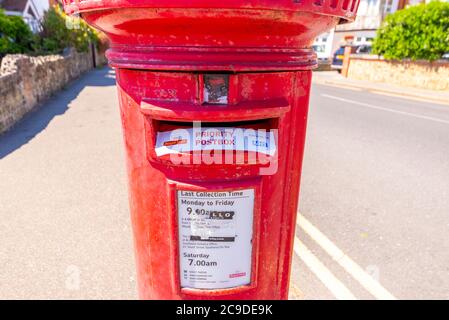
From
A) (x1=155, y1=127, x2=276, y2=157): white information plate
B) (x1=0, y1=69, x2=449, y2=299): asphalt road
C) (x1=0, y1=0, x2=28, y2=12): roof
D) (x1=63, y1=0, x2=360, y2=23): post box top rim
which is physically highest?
(x1=0, y1=0, x2=28, y2=12): roof

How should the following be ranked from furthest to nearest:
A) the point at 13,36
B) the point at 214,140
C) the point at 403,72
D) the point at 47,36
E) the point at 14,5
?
the point at 14,5
the point at 47,36
the point at 403,72
the point at 13,36
the point at 214,140

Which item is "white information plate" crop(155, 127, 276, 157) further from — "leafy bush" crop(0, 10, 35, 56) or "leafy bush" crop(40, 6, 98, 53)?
"leafy bush" crop(40, 6, 98, 53)

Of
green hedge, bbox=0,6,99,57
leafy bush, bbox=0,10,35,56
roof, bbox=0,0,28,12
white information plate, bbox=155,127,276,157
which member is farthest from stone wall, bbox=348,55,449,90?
roof, bbox=0,0,28,12

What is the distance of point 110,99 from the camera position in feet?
34.8

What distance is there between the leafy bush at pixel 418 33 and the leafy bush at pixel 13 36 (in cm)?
1695

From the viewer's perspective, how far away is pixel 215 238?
1154mm

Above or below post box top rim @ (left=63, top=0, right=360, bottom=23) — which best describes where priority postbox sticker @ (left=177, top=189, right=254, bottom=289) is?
below

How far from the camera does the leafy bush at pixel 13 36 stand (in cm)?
1269

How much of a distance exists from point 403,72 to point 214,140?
1828cm

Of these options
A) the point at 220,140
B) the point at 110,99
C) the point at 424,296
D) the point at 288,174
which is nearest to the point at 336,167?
the point at 424,296

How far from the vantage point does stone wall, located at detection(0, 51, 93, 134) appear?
21.8ft

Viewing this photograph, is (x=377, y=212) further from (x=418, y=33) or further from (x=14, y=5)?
(x=14, y=5)

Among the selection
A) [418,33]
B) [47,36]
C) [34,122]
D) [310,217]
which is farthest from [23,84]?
[418,33]

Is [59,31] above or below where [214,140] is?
above
